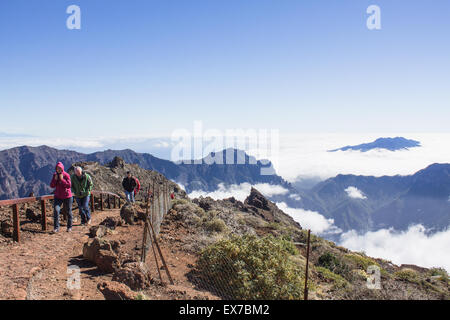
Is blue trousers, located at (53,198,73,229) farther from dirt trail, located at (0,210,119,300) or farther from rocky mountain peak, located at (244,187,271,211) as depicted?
rocky mountain peak, located at (244,187,271,211)

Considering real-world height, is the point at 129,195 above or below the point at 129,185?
below

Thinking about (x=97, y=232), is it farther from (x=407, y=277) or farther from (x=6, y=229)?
(x=407, y=277)

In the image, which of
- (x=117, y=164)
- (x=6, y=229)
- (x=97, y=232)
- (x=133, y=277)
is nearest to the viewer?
(x=133, y=277)

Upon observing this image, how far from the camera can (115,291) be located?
495 cm

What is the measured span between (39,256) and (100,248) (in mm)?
1557

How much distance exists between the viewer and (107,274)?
6.02 m

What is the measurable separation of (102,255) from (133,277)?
1.08 m

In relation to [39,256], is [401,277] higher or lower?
lower

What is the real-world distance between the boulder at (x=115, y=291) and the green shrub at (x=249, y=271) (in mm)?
1948

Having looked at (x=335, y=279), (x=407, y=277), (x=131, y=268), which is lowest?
(x=407, y=277)

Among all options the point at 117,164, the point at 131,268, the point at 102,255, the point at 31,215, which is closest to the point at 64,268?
the point at 102,255

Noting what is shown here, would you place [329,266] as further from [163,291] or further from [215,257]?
[163,291]

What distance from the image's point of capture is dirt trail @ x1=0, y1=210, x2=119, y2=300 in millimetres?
4914
